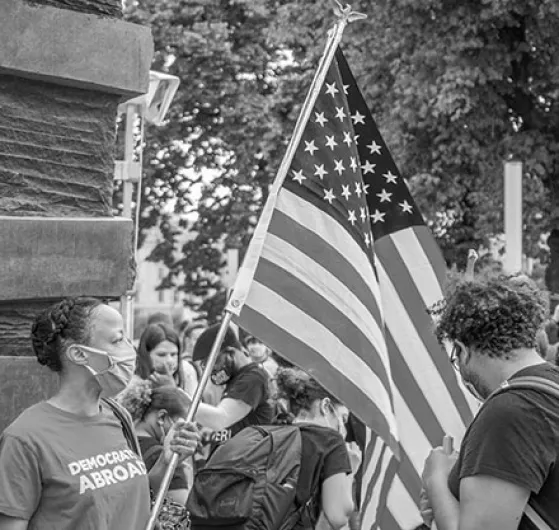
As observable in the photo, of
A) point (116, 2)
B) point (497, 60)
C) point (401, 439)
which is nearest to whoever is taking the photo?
point (116, 2)

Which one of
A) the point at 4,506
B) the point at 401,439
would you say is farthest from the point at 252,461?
the point at 4,506

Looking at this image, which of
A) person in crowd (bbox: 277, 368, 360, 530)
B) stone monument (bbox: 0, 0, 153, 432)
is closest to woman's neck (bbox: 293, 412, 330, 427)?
person in crowd (bbox: 277, 368, 360, 530)

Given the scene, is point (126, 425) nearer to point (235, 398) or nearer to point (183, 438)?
point (183, 438)

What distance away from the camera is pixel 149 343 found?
7305 millimetres

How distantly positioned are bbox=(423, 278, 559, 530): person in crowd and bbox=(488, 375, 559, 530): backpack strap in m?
0.01

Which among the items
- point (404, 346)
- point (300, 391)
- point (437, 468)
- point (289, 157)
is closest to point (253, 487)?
point (300, 391)

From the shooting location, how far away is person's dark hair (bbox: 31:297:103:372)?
3.61 m

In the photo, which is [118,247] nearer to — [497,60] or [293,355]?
[293,355]

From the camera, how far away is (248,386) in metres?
7.25

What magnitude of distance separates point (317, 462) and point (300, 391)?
570mm

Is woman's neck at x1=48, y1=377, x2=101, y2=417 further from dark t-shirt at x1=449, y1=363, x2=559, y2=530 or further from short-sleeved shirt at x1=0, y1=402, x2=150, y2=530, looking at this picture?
dark t-shirt at x1=449, y1=363, x2=559, y2=530

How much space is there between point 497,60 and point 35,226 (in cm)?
1818

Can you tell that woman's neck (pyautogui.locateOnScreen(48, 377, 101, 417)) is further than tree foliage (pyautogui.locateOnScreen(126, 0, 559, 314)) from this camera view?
No

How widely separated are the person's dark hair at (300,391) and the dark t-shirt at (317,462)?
37 centimetres
